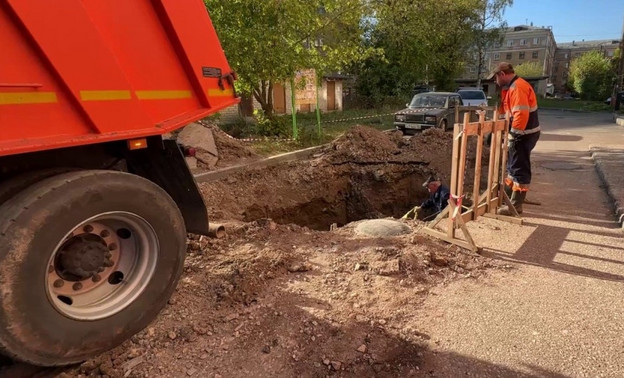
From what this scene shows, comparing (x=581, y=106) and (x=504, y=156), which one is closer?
(x=504, y=156)

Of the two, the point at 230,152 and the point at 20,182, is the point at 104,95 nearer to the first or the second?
the point at 20,182

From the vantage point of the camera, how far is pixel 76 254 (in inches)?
106

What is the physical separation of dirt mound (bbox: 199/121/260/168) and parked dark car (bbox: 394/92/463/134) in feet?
28.4

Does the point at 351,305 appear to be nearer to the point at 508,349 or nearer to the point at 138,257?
the point at 508,349

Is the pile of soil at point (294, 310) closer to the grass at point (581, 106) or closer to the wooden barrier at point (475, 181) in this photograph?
the wooden barrier at point (475, 181)

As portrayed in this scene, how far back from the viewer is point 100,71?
2.62 metres

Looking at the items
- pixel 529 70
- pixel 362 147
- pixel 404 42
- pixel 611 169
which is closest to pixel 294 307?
pixel 362 147

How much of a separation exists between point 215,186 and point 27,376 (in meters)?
5.11

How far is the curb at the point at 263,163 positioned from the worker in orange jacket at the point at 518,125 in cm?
489

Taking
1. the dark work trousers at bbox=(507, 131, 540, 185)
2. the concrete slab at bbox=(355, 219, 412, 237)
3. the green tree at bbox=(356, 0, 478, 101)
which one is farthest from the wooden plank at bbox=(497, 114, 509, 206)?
the green tree at bbox=(356, 0, 478, 101)

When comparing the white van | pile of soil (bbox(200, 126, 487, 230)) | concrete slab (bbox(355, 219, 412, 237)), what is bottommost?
pile of soil (bbox(200, 126, 487, 230))

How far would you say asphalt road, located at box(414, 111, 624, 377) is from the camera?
9.41ft

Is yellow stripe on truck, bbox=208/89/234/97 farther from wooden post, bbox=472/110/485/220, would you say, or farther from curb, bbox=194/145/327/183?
curb, bbox=194/145/327/183

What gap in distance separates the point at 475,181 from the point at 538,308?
7.09 feet
